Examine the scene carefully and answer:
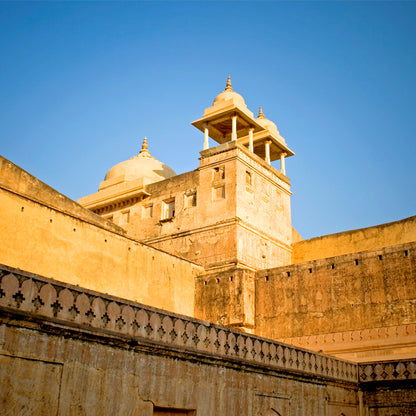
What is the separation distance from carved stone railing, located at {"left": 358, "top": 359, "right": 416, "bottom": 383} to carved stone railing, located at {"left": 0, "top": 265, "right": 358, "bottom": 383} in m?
2.02

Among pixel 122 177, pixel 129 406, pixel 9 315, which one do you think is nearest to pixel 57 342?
pixel 9 315

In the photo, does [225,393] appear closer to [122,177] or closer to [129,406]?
[129,406]

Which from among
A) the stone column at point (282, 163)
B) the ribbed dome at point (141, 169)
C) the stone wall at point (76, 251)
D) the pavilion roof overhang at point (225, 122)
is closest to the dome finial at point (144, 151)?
the ribbed dome at point (141, 169)

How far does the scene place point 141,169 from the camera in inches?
1145

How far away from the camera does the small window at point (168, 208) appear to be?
25.3 meters

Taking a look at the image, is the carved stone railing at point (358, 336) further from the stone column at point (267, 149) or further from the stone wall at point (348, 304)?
the stone column at point (267, 149)

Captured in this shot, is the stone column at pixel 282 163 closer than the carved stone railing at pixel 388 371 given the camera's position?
No

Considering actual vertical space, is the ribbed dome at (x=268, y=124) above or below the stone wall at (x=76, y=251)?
above

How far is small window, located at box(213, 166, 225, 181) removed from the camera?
23.6m

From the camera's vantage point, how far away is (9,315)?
19.9 ft

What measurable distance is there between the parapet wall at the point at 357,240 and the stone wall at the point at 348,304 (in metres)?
4.87

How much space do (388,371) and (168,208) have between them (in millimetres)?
15305

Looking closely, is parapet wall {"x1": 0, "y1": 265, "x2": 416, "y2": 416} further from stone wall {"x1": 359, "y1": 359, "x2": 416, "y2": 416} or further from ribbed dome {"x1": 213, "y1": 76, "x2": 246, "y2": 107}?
ribbed dome {"x1": 213, "y1": 76, "x2": 246, "y2": 107}

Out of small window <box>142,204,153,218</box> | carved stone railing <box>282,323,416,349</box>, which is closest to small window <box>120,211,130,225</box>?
small window <box>142,204,153,218</box>
